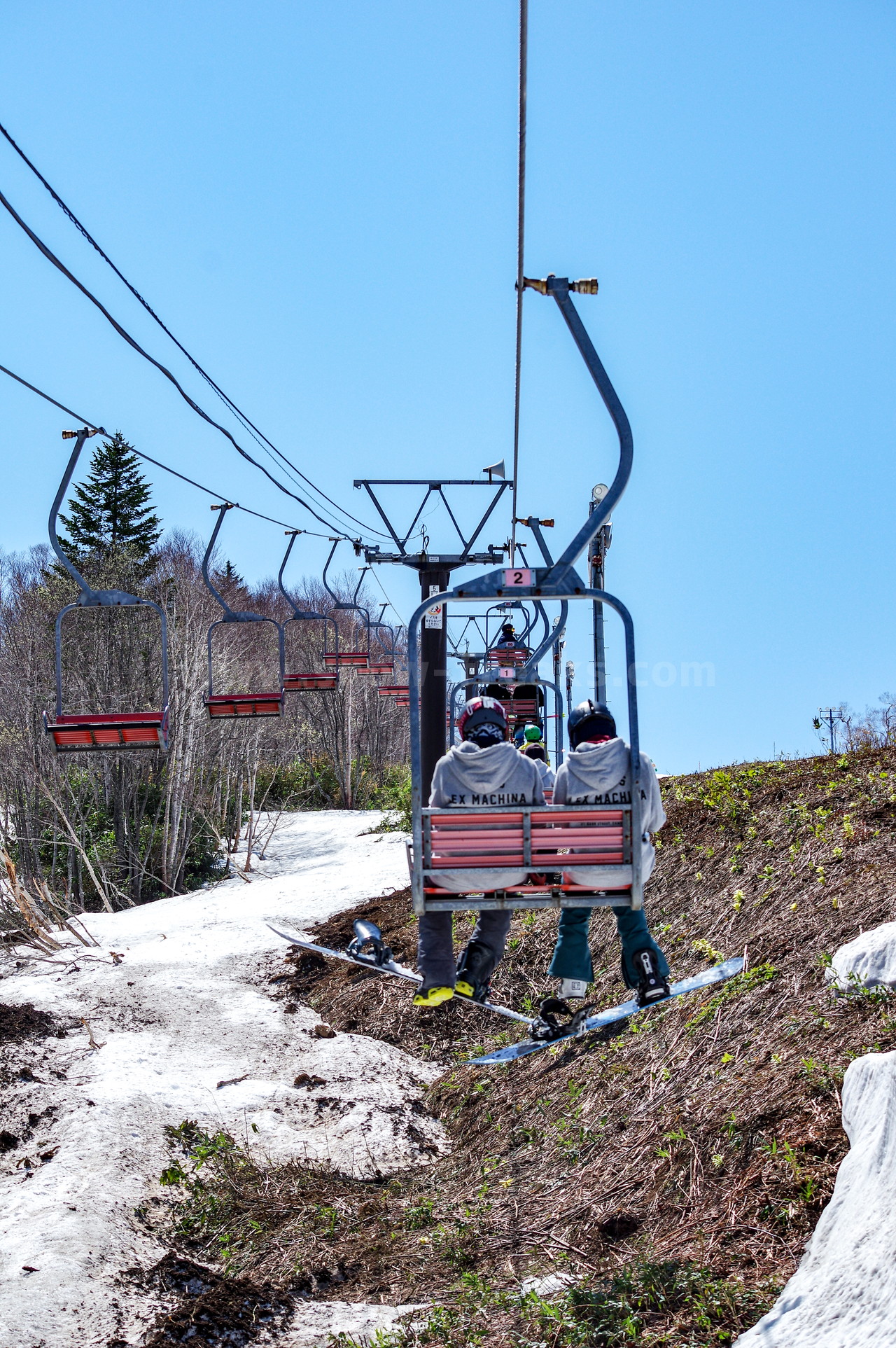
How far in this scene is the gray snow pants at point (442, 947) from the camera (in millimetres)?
5941

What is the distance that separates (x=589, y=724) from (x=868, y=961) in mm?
1985

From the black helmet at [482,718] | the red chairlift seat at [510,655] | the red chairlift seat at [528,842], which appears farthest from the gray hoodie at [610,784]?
the red chairlift seat at [510,655]

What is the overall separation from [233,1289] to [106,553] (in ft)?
94.9

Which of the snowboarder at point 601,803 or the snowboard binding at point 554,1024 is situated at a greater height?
the snowboarder at point 601,803

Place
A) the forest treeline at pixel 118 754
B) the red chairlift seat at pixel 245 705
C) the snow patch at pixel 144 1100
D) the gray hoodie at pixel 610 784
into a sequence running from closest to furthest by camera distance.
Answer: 1. the gray hoodie at pixel 610 784
2. the snow patch at pixel 144 1100
3. the red chairlift seat at pixel 245 705
4. the forest treeline at pixel 118 754

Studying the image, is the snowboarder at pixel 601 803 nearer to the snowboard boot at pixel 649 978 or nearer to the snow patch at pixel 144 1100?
the snowboard boot at pixel 649 978

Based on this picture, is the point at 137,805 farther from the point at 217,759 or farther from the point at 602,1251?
the point at 602,1251

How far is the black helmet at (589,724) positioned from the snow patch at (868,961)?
1819 mm

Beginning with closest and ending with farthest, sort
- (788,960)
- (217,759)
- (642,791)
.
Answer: (642,791), (788,960), (217,759)

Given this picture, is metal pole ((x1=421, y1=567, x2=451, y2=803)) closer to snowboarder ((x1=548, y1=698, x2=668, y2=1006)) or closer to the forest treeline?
the forest treeline

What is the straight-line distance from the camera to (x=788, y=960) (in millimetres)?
6652

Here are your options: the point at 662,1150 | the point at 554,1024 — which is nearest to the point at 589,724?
the point at 554,1024

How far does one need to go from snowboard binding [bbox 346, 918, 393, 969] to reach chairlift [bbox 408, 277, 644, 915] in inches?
90.7

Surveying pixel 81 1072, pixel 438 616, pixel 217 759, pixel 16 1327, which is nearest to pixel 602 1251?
pixel 16 1327
